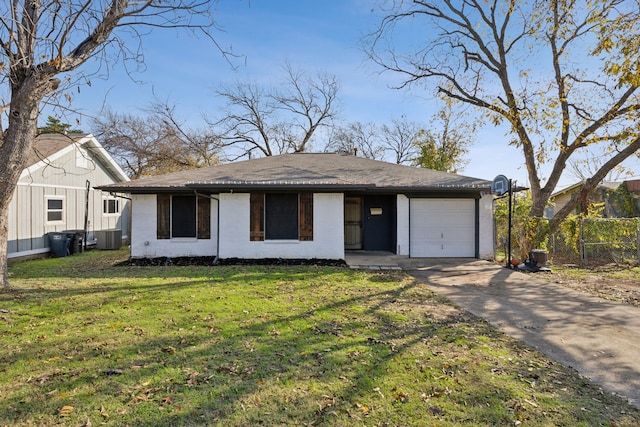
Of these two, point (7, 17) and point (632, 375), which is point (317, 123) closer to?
point (7, 17)

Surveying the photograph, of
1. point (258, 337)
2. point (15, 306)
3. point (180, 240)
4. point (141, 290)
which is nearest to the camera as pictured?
point (258, 337)

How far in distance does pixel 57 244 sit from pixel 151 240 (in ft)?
13.8

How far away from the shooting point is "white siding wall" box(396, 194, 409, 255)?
1228cm

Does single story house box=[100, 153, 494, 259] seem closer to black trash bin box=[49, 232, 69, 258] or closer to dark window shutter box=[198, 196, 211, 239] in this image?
dark window shutter box=[198, 196, 211, 239]

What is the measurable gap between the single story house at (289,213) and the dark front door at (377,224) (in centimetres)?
64

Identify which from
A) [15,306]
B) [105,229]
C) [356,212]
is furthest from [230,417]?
[105,229]

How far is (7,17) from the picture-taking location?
6.18m

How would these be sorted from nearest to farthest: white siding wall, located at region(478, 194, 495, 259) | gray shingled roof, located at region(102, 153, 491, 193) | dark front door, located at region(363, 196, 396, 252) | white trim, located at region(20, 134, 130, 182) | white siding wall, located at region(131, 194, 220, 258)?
gray shingled roof, located at region(102, 153, 491, 193) → white siding wall, located at region(131, 194, 220, 258) → white trim, located at region(20, 134, 130, 182) → white siding wall, located at region(478, 194, 495, 259) → dark front door, located at region(363, 196, 396, 252)

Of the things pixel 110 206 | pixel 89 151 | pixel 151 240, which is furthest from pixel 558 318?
pixel 110 206

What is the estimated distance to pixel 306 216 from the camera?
441 inches

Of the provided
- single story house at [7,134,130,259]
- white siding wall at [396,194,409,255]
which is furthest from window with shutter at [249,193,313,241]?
single story house at [7,134,130,259]

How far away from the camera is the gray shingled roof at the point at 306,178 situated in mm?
10570

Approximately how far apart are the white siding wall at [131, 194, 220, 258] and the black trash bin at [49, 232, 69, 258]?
3537 mm

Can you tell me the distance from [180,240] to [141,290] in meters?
4.52
